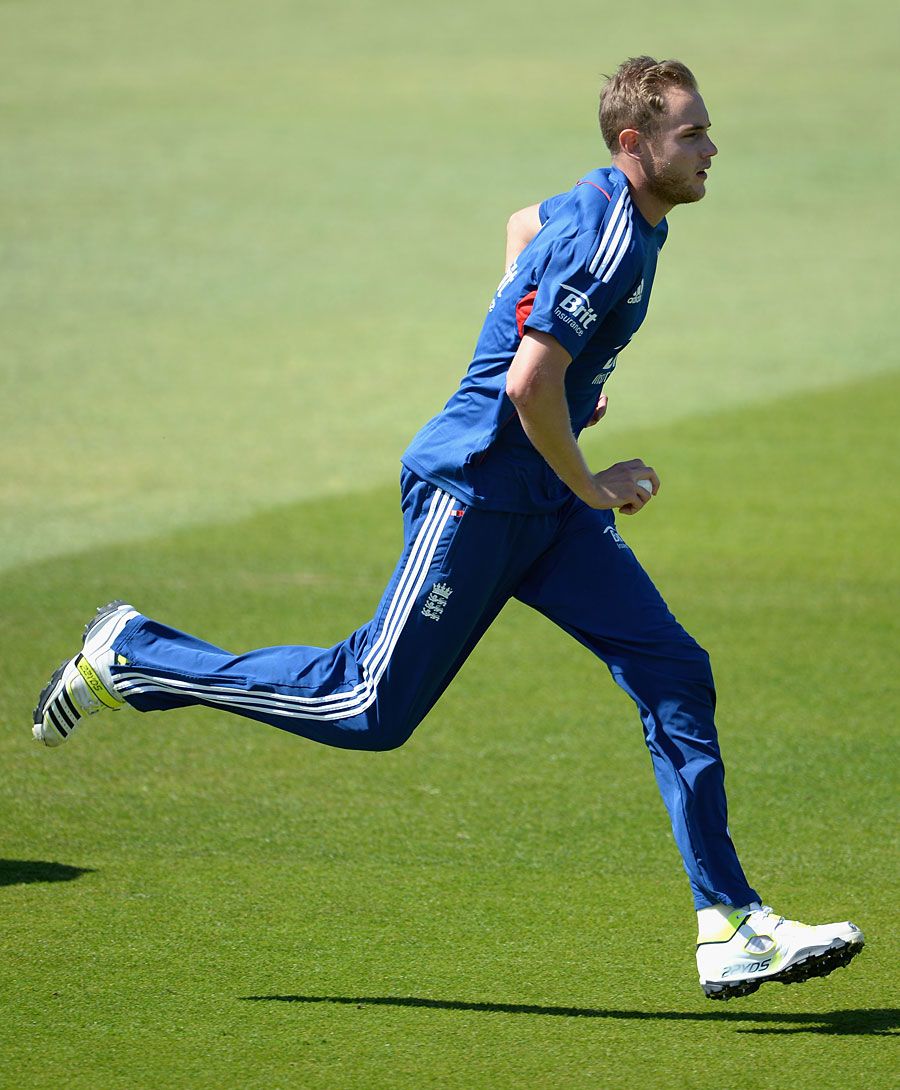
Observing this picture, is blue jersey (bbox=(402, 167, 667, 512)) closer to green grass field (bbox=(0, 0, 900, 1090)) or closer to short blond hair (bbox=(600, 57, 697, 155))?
short blond hair (bbox=(600, 57, 697, 155))

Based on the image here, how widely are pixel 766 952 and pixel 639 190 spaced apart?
205 cm

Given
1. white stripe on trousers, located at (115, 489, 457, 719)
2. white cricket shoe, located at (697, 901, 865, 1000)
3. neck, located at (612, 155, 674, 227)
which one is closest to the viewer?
white cricket shoe, located at (697, 901, 865, 1000)

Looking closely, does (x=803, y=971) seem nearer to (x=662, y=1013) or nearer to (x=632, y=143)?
(x=662, y=1013)

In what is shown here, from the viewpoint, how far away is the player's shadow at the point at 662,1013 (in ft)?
15.4

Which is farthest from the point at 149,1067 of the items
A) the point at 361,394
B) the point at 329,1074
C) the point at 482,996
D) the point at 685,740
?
the point at 361,394

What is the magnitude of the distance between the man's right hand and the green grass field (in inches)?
52.1

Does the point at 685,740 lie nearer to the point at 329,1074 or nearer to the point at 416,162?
the point at 329,1074

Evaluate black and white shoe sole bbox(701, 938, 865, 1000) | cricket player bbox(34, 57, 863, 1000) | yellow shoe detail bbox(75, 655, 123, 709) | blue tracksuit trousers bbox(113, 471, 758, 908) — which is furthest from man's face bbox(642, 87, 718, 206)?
yellow shoe detail bbox(75, 655, 123, 709)

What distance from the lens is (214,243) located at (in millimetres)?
18828

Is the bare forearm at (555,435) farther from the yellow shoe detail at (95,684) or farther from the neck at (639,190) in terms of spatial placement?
the yellow shoe detail at (95,684)

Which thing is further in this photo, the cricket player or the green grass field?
the green grass field

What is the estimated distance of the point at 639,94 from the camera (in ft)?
15.6

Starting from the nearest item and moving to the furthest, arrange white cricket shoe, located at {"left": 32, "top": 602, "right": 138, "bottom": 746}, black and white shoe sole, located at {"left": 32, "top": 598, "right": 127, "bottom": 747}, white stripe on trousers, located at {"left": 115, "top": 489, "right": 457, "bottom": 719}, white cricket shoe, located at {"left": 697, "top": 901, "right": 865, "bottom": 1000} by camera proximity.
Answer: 1. white cricket shoe, located at {"left": 697, "top": 901, "right": 865, "bottom": 1000}
2. white stripe on trousers, located at {"left": 115, "top": 489, "right": 457, "bottom": 719}
3. white cricket shoe, located at {"left": 32, "top": 602, "right": 138, "bottom": 746}
4. black and white shoe sole, located at {"left": 32, "top": 598, "right": 127, "bottom": 747}

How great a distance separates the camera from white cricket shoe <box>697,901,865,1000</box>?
15.3 ft
